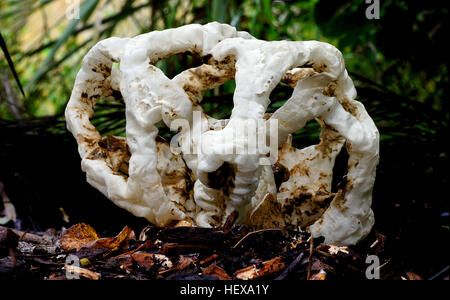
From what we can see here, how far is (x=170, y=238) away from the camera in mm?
757

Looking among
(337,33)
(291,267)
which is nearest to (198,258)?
(291,267)

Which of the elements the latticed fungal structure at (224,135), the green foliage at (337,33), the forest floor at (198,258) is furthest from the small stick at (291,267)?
the green foliage at (337,33)

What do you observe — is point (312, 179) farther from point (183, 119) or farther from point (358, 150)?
point (183, 119)

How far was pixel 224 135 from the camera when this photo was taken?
70 centimetres

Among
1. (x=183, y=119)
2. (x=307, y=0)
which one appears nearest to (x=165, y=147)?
(x=183, y=119)

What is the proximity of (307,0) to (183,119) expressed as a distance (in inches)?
49.4

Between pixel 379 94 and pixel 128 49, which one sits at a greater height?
pixel 128 49

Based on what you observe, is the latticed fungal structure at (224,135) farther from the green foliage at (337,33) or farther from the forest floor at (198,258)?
the green foliage at (337,33)

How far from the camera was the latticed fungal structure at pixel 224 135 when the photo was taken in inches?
29.4

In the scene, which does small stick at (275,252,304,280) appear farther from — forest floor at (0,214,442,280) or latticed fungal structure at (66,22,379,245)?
latticed fungal structure at (66,22,379,245)

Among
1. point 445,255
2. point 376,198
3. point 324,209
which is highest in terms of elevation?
point 324,209

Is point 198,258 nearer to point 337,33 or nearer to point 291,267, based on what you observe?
point 291,267
